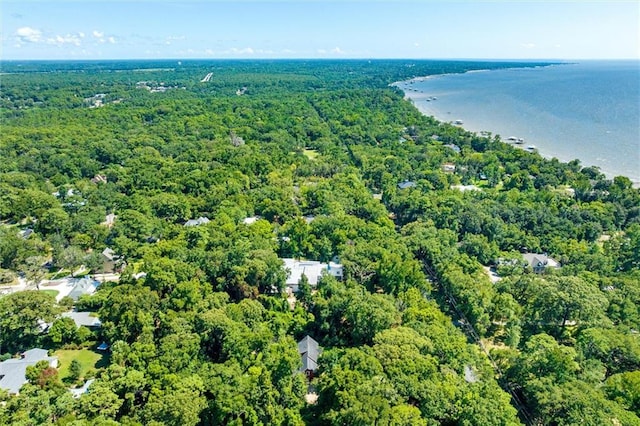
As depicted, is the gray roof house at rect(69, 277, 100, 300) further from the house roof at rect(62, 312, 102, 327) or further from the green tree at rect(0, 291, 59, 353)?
the green tree at rect(0, 291, 59, 353)

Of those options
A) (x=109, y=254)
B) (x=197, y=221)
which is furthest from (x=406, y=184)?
(x=109, y=254)

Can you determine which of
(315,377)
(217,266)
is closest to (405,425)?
(315,377)

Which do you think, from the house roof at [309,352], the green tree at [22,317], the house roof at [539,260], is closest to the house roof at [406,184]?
the house roof at [539,260]

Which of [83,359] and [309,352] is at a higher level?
[309,352]

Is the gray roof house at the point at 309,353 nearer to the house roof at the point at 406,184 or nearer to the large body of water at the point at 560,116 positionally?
the house roof at the point at 406,184

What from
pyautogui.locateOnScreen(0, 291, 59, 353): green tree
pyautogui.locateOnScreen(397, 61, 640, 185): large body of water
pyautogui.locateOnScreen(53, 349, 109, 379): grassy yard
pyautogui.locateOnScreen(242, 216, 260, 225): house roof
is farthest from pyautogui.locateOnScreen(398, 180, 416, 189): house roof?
pyautogui.locateOnScreen(0, 291, 59, 353): green tree

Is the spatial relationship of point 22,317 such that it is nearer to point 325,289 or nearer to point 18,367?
point 18,367

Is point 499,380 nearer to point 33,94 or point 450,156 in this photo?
point 450,156

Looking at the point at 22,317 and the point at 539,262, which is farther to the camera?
the point at 539,262
